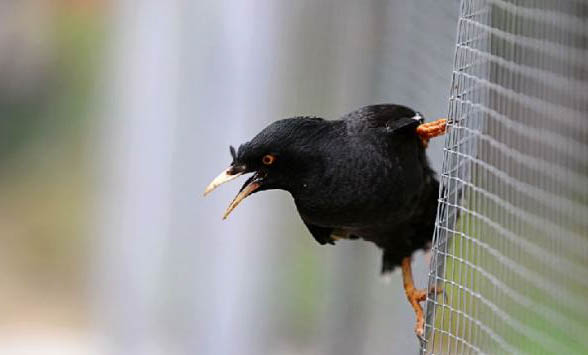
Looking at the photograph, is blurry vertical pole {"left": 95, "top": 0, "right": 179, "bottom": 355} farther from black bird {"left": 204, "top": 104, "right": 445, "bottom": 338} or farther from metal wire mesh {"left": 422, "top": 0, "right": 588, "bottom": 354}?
metal wire mesh {"left": 422, "top": 0, "right": 588, "bottom": 354}

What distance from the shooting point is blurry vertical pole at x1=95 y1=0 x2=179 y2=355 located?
4387 millimetres

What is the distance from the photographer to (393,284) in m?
4.43

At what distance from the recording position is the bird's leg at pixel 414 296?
2955mm

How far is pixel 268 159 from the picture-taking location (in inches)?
110

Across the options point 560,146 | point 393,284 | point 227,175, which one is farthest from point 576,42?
point 393,284

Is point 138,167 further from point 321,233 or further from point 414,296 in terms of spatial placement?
point 414,296

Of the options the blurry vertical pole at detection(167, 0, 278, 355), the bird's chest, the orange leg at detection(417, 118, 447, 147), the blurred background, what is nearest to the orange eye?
the bird's chest

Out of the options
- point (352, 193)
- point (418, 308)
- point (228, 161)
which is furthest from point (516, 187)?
point (228, 161)

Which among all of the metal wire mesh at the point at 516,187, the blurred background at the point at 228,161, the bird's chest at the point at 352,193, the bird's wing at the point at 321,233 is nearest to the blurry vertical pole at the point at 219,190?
the blurred background at the point at 228,161

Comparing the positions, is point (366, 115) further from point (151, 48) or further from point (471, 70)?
point (151, 48)

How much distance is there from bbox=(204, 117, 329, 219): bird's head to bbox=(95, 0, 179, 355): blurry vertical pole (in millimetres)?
1603

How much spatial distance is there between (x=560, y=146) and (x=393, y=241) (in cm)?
79

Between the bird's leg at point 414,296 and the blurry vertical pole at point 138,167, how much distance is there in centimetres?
151

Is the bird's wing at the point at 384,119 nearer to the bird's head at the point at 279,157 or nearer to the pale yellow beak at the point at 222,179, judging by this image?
the bird's head at the point at 279,157
